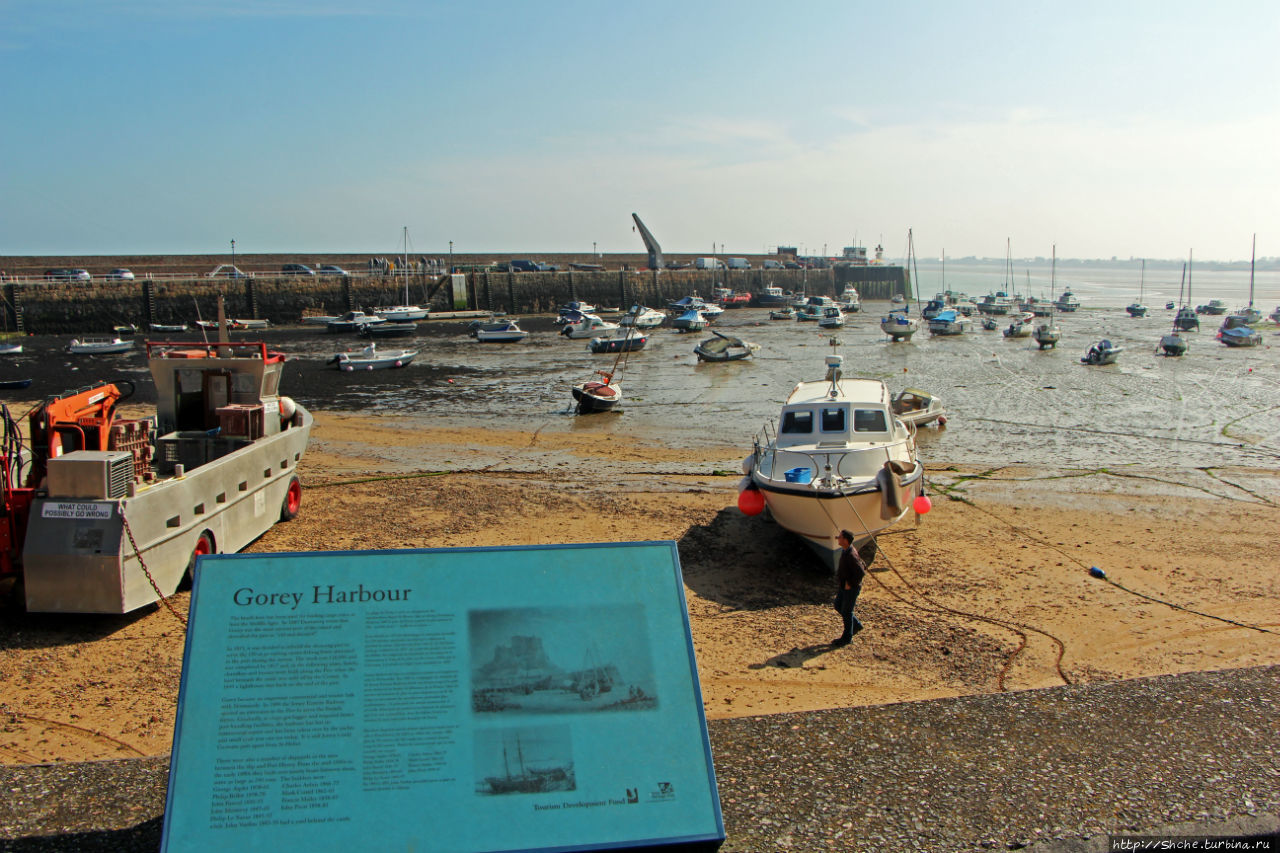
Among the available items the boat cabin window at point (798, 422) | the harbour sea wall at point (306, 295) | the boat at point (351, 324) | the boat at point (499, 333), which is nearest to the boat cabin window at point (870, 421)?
the boat cabin window at point (798, 422)

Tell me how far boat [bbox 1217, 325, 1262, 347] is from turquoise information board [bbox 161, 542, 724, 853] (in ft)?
221

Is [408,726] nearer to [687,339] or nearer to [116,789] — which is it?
[116,789]

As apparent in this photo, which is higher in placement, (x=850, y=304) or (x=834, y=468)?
(x=850, y=304)

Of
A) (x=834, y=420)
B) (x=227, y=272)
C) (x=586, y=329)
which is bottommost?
(x=586, y=329)

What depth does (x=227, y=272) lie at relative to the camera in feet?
238

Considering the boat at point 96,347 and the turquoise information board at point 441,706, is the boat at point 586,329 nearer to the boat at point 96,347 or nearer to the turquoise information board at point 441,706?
the boat at point 96,347

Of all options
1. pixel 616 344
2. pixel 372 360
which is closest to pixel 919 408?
pixel 372 360

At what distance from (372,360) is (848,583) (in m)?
35.3

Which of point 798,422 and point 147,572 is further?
point 798,422

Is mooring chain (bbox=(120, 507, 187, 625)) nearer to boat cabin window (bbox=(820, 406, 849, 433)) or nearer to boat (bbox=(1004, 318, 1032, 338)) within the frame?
boat cabin window (bbox=(820, 406, 849, 433))

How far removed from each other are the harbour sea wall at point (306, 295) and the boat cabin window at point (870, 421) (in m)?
40.6

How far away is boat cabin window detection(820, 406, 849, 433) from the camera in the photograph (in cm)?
1454

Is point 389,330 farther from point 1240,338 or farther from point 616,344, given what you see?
point 1240,338

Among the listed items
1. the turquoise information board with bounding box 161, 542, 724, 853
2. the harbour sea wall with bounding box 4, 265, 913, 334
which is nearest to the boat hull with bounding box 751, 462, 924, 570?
the turquoise information board with bounding box 161, 542, 724, 853
